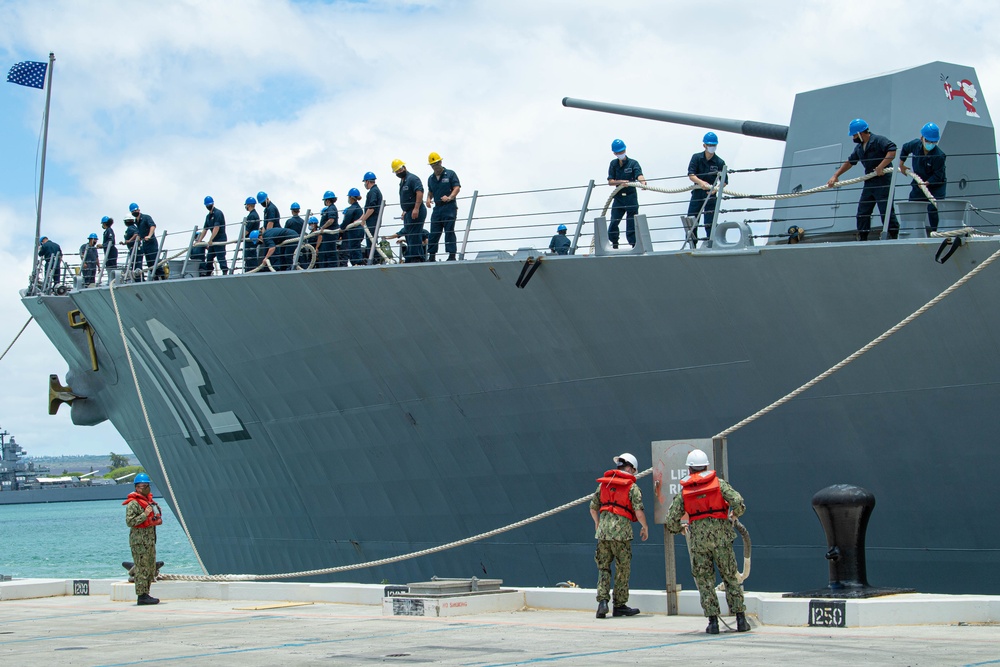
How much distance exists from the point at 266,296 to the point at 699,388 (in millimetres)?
5210

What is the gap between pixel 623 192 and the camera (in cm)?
1163

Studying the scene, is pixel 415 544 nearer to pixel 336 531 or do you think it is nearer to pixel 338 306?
pixel 336 531

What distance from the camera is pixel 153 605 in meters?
10.6

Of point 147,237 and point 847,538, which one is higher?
point 147,237

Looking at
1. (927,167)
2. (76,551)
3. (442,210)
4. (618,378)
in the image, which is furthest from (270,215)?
(76,551)

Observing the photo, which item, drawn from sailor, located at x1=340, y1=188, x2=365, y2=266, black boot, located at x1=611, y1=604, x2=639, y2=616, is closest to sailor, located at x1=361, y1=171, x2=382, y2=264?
sailor, located at x1=340, y1=188, x2=365, y2=266

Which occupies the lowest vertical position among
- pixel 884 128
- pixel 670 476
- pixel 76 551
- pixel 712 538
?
pixel 76 551

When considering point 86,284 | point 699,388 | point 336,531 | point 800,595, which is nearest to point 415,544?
point 336,531

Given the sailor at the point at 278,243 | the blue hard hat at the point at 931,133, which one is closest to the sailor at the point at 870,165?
the blue hard hat at the point at 931,133

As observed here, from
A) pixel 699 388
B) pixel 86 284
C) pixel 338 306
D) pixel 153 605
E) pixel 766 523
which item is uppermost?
pixel 86 284

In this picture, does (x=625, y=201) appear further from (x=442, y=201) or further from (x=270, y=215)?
(x=270, y=215)

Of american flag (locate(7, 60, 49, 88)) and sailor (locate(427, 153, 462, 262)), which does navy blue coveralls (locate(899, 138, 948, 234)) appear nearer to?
sailor (locate(427, 153, 462, 262))

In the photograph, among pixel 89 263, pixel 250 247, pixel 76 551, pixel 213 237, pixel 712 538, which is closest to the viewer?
pixel 712 538

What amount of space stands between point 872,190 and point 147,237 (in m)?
10.0
